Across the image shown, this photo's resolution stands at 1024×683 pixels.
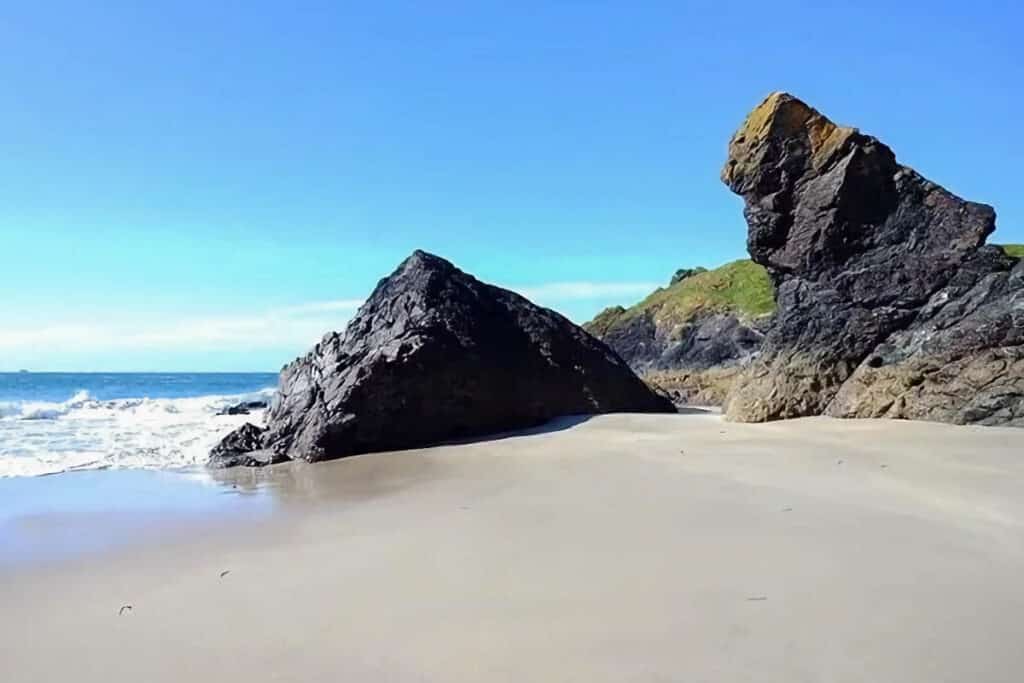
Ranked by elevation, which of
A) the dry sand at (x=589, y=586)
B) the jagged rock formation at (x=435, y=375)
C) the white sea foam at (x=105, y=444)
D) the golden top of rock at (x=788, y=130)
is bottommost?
the dry sand at (x=589, y=586)

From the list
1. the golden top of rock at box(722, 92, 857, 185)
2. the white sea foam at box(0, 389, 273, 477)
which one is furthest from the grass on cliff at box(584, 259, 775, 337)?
the white sea foam at box(0, 389, 273, 477)

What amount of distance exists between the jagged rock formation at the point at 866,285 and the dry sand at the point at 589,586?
1913 millimetres

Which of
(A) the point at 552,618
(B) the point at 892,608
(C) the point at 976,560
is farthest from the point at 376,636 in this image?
(C) the point at 976,560

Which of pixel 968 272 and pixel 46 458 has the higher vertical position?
pixel 968 272

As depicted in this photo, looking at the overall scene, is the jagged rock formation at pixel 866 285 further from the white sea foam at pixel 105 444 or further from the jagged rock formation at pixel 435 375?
the white sea foam at pixel 105 444

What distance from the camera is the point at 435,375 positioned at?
1048 centimetres

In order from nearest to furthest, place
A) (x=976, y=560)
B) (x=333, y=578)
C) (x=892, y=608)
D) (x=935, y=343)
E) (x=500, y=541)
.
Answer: (x=892, y=608) → (x=976, y=560) → (x=333, y=578) → (x=500, y=541) → (x=935, y=343)

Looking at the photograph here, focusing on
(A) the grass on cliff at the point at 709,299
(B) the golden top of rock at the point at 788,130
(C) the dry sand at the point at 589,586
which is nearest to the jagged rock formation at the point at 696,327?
(A) the grass on cliff at the point at 709,299

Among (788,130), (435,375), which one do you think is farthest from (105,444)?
(788,130)

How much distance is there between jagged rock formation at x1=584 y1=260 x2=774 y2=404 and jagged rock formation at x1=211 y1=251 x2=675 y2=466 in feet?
35.3

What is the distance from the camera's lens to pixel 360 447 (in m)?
9.73

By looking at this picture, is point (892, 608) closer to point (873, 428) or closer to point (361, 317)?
point (873, 428)

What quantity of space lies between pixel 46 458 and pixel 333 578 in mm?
8303

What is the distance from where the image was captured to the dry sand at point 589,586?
2.77 meters
